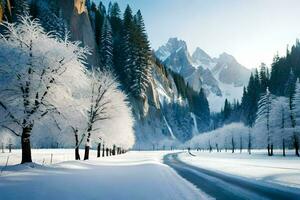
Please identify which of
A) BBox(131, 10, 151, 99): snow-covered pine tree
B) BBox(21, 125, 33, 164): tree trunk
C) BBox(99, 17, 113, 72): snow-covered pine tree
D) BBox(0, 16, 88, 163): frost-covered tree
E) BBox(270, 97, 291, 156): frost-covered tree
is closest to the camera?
BBox(0, 16, 88, 163): frost-covered tree

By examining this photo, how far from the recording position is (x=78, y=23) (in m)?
105

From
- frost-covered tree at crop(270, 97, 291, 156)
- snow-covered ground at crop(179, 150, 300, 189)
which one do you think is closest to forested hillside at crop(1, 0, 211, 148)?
frost-covered tree at crop(270, 97, 291, 156)

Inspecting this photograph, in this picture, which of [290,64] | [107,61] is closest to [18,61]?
[107,61]

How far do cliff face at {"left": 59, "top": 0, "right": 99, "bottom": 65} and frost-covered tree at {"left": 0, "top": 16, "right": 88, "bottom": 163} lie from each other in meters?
76.6

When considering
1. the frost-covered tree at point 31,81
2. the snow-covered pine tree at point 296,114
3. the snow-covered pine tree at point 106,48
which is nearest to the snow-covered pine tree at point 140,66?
the snow-covered pine tree at point 106,48

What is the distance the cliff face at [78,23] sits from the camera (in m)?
103

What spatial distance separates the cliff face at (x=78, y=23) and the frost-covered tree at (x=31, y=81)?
76.6 metres

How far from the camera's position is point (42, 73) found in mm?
24594

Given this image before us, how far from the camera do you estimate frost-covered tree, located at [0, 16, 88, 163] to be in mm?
23703

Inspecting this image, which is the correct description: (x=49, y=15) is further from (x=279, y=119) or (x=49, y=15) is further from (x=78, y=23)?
(x=279, y=119)

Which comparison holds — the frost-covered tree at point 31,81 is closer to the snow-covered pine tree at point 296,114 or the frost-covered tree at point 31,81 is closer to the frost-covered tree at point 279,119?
the snow-covered pine tree at point 296,114

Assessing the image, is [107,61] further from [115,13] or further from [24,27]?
[24,27]

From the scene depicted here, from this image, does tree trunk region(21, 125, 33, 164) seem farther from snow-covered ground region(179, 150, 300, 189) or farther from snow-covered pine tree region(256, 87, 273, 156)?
snow-covered pine tree region(256, 87, 273, 156)

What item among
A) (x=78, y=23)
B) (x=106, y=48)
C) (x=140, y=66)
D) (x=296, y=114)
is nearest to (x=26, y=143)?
(x=296, y=114)
